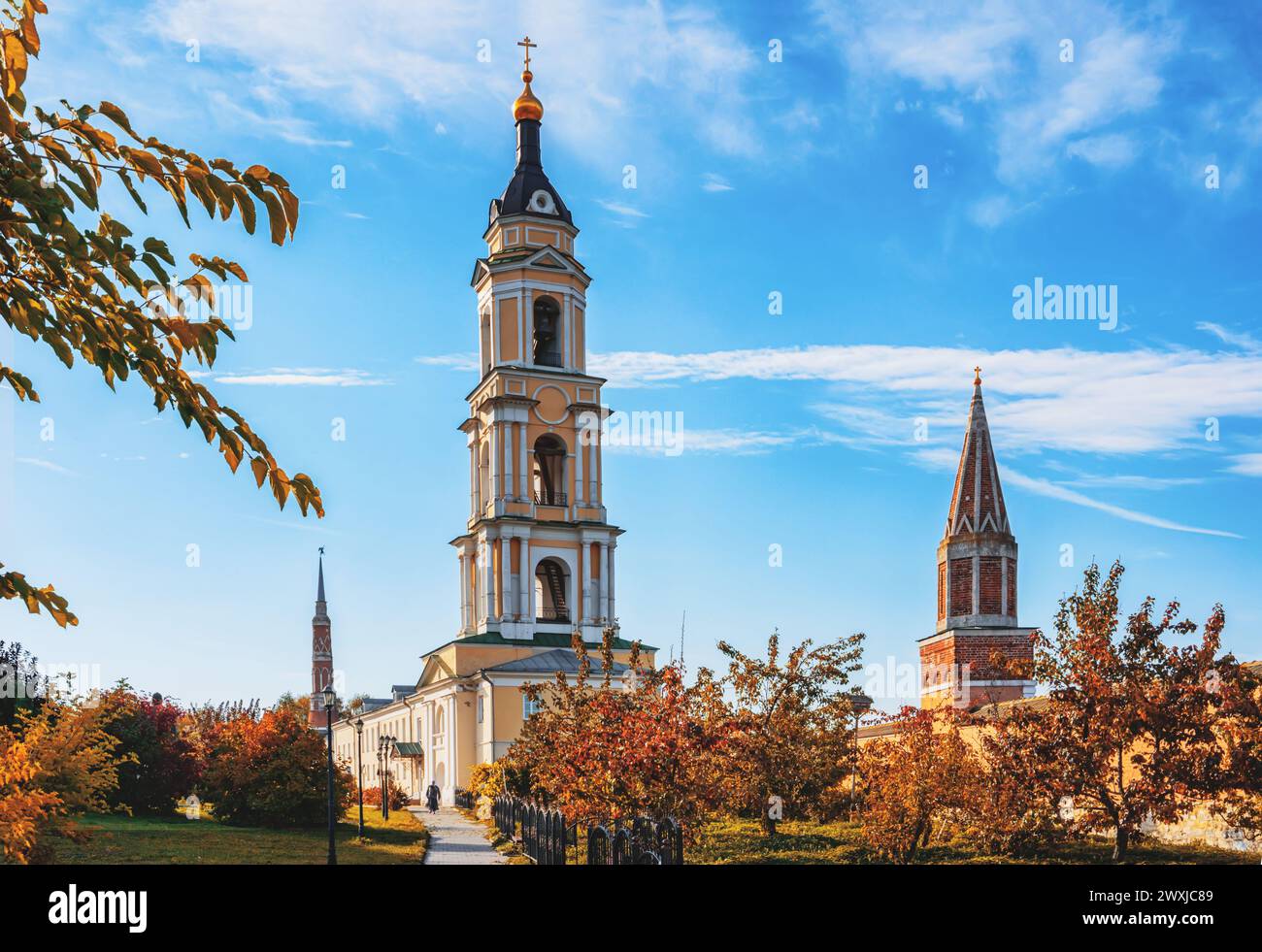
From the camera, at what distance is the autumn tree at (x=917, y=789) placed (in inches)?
808

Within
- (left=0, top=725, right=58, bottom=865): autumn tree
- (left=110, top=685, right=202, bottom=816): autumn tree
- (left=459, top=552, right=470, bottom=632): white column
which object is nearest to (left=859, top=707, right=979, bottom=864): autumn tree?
(left=0, top=725, right=58, bottom=865): autumn tree

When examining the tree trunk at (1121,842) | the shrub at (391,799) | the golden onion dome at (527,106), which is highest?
the golden onion dome at (527,106)

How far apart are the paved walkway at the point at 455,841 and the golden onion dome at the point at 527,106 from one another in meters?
33.2

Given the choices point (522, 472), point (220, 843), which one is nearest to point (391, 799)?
point (522, 472)

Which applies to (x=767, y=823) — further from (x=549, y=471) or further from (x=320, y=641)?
(x=320, y=641)

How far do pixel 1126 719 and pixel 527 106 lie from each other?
151ft

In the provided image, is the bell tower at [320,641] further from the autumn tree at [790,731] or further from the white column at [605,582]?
the autumn tree at [790,731]

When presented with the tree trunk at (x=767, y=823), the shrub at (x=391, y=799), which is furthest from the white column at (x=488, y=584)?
the tree trunk at (x=767, y=823)

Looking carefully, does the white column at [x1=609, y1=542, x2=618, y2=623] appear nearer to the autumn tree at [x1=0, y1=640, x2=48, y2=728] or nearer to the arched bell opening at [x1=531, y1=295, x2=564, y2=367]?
the arched bell opening at [x1=531, y1=295, x2=564, y2=367]

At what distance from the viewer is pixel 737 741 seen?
84.4 ft

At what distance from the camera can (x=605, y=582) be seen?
52.2 meters
